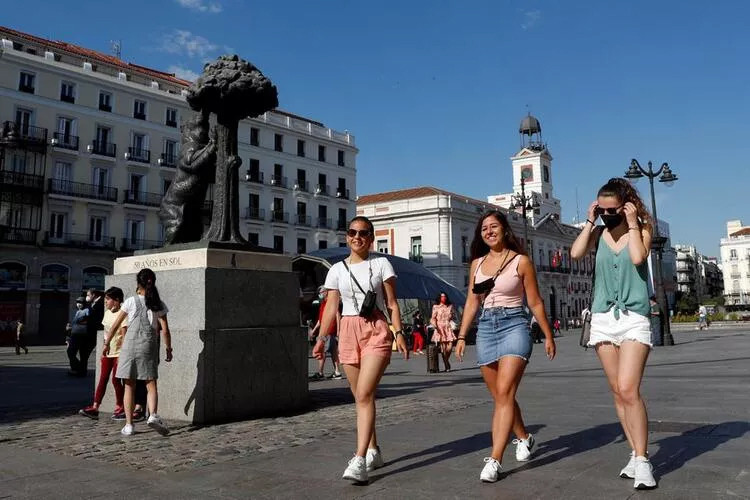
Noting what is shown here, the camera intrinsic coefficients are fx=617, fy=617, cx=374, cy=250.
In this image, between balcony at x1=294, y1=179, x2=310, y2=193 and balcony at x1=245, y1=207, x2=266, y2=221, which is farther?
balcony at x1=294, y1=179, x2=310, y2=193

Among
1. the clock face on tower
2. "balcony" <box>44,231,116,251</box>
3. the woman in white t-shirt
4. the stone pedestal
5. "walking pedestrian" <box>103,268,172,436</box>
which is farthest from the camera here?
the clock face on tower

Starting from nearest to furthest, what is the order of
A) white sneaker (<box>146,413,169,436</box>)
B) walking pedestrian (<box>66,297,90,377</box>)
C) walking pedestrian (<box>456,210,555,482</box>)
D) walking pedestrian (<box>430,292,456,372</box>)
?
walking pedestrian (<box>456,210,555,482</box>)
white sneaker (<box>146,413,169,436</box>)
walking pedestrian (<box>66,297,90,377</box>)
walking pedestrian (<box>430,292,456,372</box>)

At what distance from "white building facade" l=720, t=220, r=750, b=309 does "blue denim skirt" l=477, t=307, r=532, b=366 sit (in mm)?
112802

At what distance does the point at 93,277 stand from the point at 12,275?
13.9 feet

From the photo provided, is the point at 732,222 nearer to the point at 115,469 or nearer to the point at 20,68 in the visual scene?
the point at 20,68

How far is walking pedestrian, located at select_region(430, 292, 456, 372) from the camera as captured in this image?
Result: 12.4 m

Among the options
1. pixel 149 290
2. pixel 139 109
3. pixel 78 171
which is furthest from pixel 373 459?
pixel 139 109

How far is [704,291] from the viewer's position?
443 ft

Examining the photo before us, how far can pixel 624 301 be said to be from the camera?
12.2ft

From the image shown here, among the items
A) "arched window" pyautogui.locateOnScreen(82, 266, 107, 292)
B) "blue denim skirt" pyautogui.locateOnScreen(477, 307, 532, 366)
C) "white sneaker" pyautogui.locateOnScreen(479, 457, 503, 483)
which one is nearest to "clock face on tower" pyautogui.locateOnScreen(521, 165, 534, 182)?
"arched window" pyautogui.locateOnScreen(82, 266, 107, 292)

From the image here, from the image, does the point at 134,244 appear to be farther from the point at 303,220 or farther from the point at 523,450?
the point at 523,450

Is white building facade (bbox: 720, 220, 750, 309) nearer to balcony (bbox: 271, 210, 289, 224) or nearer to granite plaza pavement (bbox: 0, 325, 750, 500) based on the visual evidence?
balcony (bbox: 271, 210, 289, 224)

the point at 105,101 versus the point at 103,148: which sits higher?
the point at 105,101

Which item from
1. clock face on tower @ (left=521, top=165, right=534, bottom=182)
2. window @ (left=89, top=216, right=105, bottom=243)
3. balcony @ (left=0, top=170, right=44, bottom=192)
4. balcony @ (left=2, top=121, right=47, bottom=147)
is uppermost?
clock face on tower @ (left=521, top=165, right=534, bottom=182)
